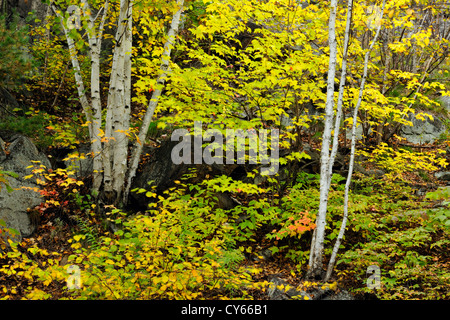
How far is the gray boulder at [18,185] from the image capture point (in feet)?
16.4

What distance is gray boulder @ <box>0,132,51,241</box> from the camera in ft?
16.4

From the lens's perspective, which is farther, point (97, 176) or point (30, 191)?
point (97, 176)

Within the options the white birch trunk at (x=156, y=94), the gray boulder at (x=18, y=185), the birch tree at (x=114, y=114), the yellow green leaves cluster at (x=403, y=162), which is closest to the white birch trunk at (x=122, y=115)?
the birch tree at (x=114, y=114)

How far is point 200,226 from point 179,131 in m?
2.86

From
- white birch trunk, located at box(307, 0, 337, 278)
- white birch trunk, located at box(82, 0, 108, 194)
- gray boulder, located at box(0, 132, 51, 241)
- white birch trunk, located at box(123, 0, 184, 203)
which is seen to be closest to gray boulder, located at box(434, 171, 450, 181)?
white birch trunk, located at box(307, 0, 337, 278)

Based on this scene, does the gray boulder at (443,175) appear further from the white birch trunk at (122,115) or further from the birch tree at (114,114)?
the white birch trunk at (122,115)

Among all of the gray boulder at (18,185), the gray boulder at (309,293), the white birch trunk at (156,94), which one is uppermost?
the white birch trunk at (156,94)

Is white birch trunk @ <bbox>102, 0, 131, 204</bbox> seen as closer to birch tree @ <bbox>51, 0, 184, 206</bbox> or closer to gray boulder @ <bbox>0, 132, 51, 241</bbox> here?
birch tree @ <bbox>51, 0, 184, 206</bbox>

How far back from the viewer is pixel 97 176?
5.93m

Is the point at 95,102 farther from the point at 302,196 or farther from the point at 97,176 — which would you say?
the point at 302,196

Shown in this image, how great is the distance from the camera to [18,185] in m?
5.38

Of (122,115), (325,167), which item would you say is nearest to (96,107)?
(122,115)

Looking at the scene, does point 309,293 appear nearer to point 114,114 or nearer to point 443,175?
point 114,114
